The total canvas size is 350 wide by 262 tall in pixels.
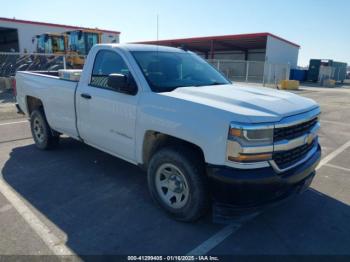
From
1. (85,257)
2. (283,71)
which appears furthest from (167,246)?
(283,71)

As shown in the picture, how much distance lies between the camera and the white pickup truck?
277 cm

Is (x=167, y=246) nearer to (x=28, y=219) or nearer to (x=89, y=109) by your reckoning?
(x=28, y=219)

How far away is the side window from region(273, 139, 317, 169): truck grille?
7.12ft

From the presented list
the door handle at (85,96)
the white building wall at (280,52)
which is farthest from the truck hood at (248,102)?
the white building wall at (280,52)

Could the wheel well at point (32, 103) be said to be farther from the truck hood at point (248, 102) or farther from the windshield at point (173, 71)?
the truck hood at point (248, 102)

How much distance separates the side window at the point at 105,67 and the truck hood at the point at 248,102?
3.21ft

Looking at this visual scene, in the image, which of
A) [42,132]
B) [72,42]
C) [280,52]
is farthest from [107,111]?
[280,52]

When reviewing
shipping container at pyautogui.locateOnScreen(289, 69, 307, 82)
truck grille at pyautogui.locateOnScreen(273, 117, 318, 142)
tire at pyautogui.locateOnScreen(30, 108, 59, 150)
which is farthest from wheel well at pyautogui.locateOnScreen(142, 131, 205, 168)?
shipping container at pyautogui.locateOnScreen(289, 69, 307, 82)

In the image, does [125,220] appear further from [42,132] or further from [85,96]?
[42,132]

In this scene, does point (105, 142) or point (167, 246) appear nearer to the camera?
point (167, 246)

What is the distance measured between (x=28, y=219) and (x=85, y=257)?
1.04m

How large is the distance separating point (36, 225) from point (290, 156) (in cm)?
280

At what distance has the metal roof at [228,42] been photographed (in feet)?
123

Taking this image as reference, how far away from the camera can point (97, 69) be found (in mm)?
4332
